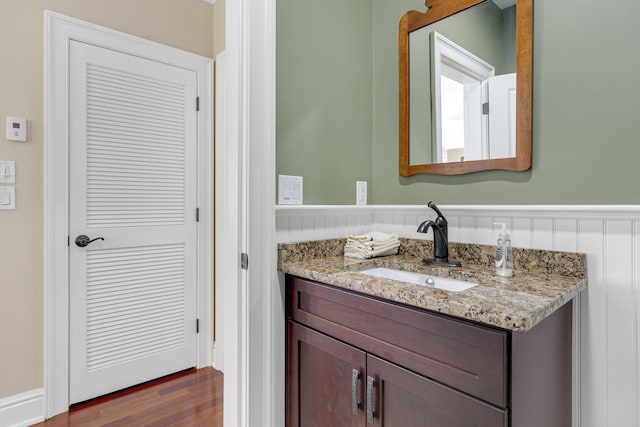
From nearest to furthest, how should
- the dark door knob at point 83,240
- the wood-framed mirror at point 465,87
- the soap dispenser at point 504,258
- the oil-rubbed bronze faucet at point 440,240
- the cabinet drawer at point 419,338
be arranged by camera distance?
the cabinet drawer at point 419,338, the soap dispenser at point 504,258, the wood-framed mirror at point 465,87, the oil-rubbed bronze faucet at point 440,240, the dark door knob at point 83,240

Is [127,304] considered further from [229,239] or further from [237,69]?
[237,69]

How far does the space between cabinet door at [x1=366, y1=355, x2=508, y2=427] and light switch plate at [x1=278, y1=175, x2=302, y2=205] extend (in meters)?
0.69

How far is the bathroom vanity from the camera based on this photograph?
78 cm

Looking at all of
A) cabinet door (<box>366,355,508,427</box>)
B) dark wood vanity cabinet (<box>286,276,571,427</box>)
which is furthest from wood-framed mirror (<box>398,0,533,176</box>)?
cabinet door (<box>366,355,508,427</box>)

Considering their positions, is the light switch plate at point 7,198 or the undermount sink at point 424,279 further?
the light switch plate at point 7,198

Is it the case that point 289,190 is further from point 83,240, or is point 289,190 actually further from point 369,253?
point 83,240

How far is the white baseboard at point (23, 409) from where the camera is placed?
176cm

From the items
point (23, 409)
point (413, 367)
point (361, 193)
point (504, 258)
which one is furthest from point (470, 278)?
point (23, 409)

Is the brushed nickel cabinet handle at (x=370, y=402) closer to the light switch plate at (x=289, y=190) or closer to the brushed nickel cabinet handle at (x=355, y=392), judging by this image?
the brushed nickel cabinet handle at (x=355, y=392)

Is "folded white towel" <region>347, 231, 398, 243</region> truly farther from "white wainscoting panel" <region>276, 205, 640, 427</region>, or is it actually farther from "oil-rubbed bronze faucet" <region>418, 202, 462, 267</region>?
"white wainscoting panel" <region>276, 205, 640, 427</region>

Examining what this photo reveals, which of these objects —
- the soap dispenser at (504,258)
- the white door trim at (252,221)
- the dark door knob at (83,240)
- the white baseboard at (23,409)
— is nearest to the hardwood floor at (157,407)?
the white baseboard at (23,409)

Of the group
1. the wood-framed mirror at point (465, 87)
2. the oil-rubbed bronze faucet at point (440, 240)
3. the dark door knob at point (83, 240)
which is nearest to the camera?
the wood-framed mirror at point (465, 87)

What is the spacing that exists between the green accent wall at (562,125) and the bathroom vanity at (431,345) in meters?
0.25

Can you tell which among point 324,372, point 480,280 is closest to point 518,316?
point 480,280
